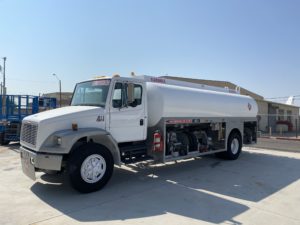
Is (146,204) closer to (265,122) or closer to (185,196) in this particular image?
(185,196)

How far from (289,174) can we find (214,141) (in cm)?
282

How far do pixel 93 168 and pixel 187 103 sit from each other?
3813mm

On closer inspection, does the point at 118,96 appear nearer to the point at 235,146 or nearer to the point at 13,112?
the point at 235,146

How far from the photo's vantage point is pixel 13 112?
15945 millimetres

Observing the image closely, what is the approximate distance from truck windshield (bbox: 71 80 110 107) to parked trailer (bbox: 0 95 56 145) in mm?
8558

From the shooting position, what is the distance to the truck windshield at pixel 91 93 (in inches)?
291

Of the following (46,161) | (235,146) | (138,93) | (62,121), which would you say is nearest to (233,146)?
(235,146)

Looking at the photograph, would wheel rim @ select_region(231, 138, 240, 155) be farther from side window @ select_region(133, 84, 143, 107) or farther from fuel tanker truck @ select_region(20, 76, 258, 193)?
side window @ select_region(133, 84, 143, 107)

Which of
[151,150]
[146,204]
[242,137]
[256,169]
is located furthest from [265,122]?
[146,204]

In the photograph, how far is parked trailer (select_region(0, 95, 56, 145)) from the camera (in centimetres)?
1519

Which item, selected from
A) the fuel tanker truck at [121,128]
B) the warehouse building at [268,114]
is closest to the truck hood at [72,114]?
the fuel tanker truck at [121,128]

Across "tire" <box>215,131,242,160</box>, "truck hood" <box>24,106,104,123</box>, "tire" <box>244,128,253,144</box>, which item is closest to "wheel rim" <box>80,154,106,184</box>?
"truck hood" <box>24,106,104,123</box>

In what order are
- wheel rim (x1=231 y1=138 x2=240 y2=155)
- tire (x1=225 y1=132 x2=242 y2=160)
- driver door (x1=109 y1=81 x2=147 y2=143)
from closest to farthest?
1. driver door (x1=109 y1=81 x2=147 y2=143)
2. tire (x1=225 y1=132 x2=242 y2=160)
3. wheel rim (x1=231 y1=138 x2=240 y2=155)

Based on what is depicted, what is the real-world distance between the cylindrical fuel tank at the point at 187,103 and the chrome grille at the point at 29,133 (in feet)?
10.5
